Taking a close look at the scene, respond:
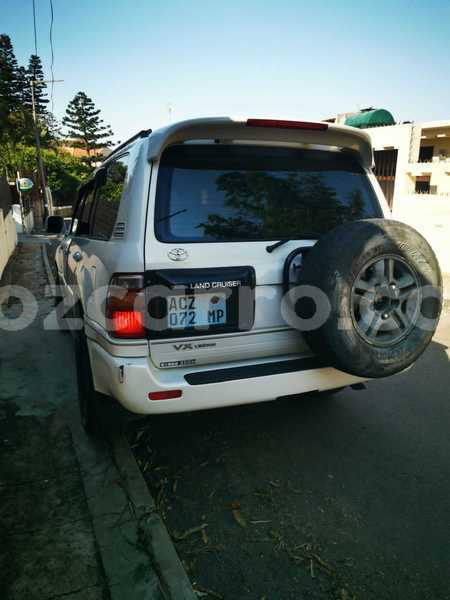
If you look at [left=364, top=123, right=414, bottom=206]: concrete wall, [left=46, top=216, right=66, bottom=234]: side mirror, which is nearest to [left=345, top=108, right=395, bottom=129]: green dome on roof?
[left=364, top=123, right=414, bottom=206]: concrete wall

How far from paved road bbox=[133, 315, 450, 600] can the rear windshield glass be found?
1572 millimetres

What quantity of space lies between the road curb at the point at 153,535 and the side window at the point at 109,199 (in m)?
1.53

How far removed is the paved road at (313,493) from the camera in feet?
7.17

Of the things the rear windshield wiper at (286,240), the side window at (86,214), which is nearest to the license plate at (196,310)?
the rear windshield wiper at (286,240)

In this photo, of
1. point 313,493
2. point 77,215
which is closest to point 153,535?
point 313,493

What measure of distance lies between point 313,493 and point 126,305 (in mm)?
1635

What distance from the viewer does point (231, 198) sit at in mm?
2656

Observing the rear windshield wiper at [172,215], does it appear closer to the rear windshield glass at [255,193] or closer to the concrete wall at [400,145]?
the rear windshield glass at [255,193]

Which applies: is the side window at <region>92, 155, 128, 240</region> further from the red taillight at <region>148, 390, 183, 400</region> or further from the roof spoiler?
the red taillight at <region>148, 390, 183, 400</region>

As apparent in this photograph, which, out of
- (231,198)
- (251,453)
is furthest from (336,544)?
(231,198)

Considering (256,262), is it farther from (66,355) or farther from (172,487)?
(66,355)

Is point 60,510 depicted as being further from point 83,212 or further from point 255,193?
point 83,212

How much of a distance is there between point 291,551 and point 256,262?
1550 mm

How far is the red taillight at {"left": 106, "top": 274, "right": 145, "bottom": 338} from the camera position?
2.36 m
